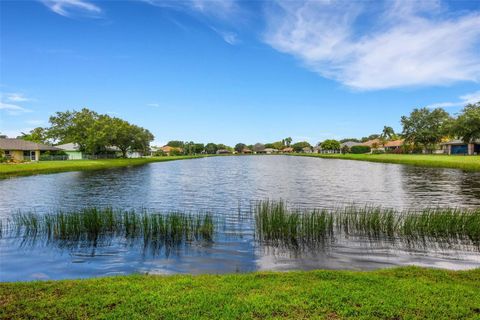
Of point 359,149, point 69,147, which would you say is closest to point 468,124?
point 359,149

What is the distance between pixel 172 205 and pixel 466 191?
2453 cm

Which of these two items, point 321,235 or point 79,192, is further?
point 79,192

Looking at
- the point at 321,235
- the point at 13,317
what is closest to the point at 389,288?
the point at 321,235

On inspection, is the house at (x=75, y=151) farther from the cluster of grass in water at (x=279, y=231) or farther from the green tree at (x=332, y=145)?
the green tree at (x=332, y=145)

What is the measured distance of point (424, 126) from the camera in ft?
338

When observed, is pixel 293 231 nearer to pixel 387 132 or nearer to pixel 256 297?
pixel 256 297

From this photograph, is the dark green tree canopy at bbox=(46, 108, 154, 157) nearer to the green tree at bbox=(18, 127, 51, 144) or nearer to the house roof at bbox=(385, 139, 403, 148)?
the green tree at bbox=(18, 127, 51, 144)

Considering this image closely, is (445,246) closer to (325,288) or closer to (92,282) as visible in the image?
(325,288)

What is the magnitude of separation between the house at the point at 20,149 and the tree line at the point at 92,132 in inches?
416

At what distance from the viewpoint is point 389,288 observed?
7.37m

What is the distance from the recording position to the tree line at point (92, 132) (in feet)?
270

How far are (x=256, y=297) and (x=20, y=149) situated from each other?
78479 mm

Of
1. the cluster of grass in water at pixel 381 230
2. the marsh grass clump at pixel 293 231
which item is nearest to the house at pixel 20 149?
the marsh grass clump at pixel 293 231

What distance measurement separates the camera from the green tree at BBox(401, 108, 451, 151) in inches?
3994
